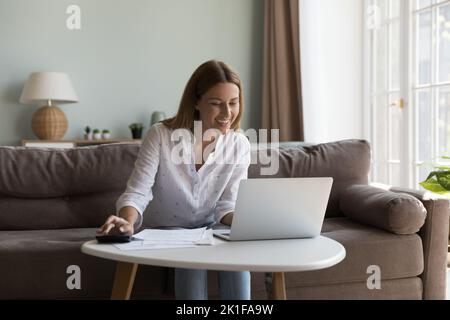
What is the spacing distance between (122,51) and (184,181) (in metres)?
3.27

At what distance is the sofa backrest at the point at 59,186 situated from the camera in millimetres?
2373

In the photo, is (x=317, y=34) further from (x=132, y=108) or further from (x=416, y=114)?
(x=132, y=108)

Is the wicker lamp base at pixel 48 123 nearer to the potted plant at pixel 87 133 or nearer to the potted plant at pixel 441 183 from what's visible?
the potted plant at pixel 87 133

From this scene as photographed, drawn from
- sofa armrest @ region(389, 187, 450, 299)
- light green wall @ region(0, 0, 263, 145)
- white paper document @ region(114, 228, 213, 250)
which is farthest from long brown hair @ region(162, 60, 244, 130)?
light green wall @ region(0, 0, 263, 145)

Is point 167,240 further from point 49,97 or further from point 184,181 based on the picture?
point 49,97

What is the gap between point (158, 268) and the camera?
1.97 meters

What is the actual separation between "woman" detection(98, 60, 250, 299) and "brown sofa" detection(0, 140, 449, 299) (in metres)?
0.25

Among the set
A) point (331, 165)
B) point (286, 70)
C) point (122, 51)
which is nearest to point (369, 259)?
point (331, 165)

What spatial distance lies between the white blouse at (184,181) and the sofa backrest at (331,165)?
69cm

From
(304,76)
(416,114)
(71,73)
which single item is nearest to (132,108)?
(71,73)

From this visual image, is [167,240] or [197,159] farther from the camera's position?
[197,159]

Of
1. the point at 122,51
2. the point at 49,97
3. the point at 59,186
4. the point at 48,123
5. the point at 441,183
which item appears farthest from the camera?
the point at 122,51

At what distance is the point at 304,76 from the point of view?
4379 mm
